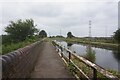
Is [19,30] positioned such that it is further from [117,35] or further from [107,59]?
[117,35]

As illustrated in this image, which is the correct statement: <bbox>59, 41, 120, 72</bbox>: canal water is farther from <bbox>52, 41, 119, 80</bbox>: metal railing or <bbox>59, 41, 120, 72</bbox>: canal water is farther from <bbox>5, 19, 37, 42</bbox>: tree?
<bbox>5, 19, 37, 42</bbox>: tree

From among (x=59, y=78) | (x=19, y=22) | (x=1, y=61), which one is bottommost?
(x=59, y=78)

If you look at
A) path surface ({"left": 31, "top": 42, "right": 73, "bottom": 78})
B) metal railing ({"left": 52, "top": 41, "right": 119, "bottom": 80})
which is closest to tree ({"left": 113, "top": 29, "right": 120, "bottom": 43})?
path surface ({"left": 31, "top": 42, "right": 73, "bottom": 78})

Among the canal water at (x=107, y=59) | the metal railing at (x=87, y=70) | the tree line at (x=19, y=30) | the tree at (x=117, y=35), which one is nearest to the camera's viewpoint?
the metal railing at (x=87, y=70)

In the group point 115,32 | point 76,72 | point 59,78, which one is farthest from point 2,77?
point 115,32

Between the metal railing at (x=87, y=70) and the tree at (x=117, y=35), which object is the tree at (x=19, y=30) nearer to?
the tree at (x=117, y=35)

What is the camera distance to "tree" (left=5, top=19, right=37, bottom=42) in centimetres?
5050

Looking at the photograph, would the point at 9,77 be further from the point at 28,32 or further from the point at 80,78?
the point at 28,32

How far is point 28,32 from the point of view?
51.9 meters

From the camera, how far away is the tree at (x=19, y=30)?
50.5 meters

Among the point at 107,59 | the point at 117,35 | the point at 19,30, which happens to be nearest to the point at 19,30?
the point at 19,30

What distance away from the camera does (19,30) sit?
51.8 m

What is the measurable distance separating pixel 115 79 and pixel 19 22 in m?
51.0

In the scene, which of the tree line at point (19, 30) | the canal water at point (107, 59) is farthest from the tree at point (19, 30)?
the canal water at point (107, 59)
